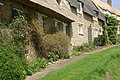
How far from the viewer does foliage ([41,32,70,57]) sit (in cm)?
2034

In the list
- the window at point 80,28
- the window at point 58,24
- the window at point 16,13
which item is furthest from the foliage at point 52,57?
the window at point 80,28

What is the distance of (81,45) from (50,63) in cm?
1264

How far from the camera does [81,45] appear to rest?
105 feet

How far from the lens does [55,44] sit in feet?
69.5

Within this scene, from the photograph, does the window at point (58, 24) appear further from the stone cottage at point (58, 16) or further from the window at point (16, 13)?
the window at point (16, 13)

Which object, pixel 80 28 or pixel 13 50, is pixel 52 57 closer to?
pixel 13 50

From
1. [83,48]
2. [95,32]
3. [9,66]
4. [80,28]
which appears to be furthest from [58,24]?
[95,32]

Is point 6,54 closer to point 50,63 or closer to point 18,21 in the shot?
point 18,21

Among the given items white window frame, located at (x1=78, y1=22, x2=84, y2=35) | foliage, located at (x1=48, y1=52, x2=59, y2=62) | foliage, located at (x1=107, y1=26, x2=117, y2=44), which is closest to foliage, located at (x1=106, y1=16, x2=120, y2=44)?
foliage, located at (x1=107, y1=26, x2=117, y2=44)

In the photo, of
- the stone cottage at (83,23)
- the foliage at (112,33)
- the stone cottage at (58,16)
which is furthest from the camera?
the foliage at (112,33)

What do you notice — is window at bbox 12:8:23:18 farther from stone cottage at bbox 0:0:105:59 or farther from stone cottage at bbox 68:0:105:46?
stone cottage at bbox 68:0:105:46

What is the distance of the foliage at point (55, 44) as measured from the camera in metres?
20.3

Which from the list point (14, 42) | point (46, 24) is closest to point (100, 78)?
point (14, 42)

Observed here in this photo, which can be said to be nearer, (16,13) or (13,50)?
(13,50)
